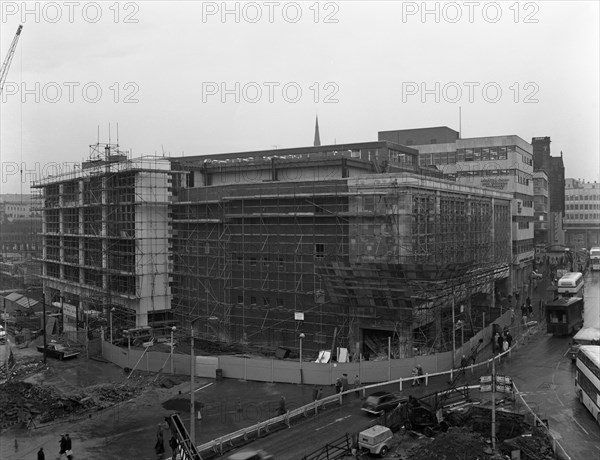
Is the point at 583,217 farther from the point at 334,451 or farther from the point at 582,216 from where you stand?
the point at 334,451

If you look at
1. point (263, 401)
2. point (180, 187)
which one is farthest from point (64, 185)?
point (263, 401)

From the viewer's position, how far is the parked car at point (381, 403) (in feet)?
92.3

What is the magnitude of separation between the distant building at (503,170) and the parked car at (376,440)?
151ft

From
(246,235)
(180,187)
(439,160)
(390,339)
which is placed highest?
(439,160)

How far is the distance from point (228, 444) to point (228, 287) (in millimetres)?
18766

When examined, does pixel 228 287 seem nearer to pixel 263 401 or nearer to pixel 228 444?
pixel 263 401

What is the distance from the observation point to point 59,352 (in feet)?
141

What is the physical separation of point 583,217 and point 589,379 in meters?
134

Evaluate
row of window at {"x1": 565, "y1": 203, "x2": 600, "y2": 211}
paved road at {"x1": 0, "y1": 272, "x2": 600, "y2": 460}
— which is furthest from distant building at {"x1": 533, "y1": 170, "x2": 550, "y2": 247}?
paved road at {"x1": 0, "y1": 272, "x2": 600, "y2": 460}

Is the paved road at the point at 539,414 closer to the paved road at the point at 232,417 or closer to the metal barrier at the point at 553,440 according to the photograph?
the paved road at the point at 232,417

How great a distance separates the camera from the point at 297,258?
39844 millimetres

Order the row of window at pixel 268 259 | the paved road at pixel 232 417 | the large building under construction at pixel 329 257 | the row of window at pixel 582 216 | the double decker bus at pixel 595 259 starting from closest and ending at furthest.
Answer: the paved road at pixel 232 417 < the large building under construction at pixel 329 257 < the row of window at pixel 268 259 < the double decker bus at pixel 595 259 < the row of window at pixel 582 216

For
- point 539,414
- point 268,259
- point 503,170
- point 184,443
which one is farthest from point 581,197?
point 184,443

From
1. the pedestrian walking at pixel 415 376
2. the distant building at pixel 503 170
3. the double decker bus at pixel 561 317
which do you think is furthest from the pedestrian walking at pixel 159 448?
the distant building at pixel 503 170
